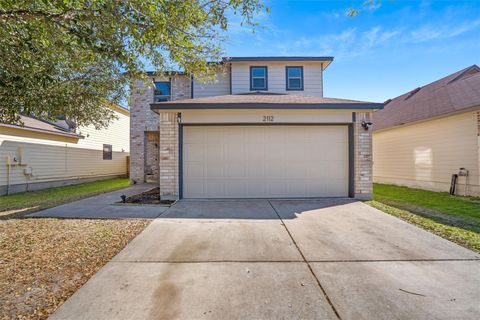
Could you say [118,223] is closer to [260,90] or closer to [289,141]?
[289,141]

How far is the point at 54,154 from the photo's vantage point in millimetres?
12266

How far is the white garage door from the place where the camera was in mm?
7742

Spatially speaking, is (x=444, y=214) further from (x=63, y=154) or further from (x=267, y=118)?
(x=63, y=154)

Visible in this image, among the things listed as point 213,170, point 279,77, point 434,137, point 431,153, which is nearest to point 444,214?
point 431,153

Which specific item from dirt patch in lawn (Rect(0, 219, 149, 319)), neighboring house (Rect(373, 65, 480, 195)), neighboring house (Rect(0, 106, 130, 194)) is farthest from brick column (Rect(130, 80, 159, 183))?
neighboring house (Rect(373, 65, 480, 195))

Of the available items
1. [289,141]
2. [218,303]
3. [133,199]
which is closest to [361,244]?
[218,303]

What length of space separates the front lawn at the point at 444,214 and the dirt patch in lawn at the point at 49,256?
6.10 m

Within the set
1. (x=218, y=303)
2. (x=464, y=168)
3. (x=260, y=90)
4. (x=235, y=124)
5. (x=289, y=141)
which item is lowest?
(x=218, y=303)

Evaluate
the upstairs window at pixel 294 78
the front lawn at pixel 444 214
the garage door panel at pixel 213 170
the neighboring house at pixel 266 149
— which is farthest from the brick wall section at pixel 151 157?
the front lawn at pixel 444 214

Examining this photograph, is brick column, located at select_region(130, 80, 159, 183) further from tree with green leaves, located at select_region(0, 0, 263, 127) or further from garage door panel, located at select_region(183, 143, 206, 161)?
garage door panel, located at select_region(183, 143, 206, 161)

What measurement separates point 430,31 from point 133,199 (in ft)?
39.3

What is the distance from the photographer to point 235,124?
7.74m

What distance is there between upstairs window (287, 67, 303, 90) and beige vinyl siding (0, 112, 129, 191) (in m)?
13.0

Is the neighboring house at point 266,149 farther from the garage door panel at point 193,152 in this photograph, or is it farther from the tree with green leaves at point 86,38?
the tree with green leaves at point 86,38
